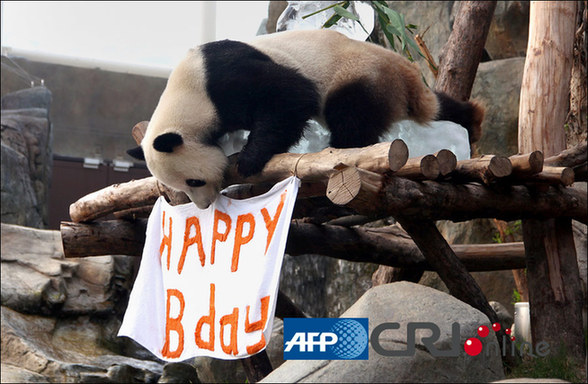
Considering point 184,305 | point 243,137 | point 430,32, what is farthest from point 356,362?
point 430,32

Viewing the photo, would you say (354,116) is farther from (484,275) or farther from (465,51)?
(484,275)

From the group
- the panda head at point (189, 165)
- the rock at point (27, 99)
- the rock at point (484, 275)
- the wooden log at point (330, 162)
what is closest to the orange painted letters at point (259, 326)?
the wooden log at point (330, 162)

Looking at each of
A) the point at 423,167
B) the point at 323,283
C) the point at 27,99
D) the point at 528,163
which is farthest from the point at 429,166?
the point at 27,99

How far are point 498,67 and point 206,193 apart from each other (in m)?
4.17

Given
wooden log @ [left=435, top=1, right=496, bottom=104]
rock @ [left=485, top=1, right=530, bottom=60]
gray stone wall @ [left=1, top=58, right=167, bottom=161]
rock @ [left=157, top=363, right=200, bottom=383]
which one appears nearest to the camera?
wooden log @ [left=435, top=1, right=496, bottom=104]

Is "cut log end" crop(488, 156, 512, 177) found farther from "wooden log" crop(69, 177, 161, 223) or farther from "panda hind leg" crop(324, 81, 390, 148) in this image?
"wooden log" crop(69, 177, 161, 223)

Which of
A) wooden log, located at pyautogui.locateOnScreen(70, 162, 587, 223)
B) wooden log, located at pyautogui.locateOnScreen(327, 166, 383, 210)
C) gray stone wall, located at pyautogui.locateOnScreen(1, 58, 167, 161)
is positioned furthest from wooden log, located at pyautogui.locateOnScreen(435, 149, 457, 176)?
gray stone wall, located at pyautogui.locateOnScreen(1, 58, 167, 161)

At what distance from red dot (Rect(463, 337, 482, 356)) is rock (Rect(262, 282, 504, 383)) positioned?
0.02m

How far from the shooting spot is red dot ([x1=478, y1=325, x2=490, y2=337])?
2.92 m

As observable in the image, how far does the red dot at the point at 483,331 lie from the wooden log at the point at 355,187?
2.72 ft

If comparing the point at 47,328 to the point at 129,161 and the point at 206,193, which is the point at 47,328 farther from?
the point at 129,161

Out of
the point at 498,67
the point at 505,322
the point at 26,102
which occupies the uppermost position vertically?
the point at 498,67

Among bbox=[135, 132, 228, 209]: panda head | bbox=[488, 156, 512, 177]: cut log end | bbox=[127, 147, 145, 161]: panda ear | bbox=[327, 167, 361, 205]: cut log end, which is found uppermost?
bbox=[327, 167, 361, 205]: cut log end

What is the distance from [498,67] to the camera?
21.0 feet
